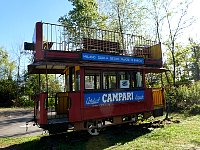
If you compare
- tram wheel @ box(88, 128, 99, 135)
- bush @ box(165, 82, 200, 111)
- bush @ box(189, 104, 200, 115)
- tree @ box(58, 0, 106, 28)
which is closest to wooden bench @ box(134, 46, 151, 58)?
tram wheel @ box(88, 128, 99, 135)

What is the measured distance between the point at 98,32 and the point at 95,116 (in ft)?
15.7

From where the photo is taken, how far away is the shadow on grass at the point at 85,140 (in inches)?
404

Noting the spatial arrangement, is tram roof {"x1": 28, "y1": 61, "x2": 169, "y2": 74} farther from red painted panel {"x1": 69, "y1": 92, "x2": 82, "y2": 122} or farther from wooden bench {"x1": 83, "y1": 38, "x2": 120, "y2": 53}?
red painted panel {"x1": 69, "y1": 92, "x2": 82, "y2": 122}

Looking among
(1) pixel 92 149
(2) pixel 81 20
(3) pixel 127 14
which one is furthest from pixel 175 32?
(1) pixel 92 149

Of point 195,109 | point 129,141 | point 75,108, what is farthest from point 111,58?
point 195,109

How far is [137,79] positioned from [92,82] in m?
→ 2.86

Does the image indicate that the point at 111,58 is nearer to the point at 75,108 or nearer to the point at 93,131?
the point at 75,108

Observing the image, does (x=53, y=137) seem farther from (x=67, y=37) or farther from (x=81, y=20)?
(x=81, y=20)

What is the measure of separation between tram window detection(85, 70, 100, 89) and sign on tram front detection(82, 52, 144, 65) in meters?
0.58


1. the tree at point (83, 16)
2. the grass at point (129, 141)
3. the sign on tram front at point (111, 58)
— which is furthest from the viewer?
the tree at point (83, 16)

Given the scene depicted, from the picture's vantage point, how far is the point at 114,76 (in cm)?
1255

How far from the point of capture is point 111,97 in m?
12.1

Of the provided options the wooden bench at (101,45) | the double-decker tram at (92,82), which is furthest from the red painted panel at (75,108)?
the wooden bench at (101,45)

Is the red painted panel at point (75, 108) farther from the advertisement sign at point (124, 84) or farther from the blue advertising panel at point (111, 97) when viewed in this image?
the advertisement sign at point (124, 84)
